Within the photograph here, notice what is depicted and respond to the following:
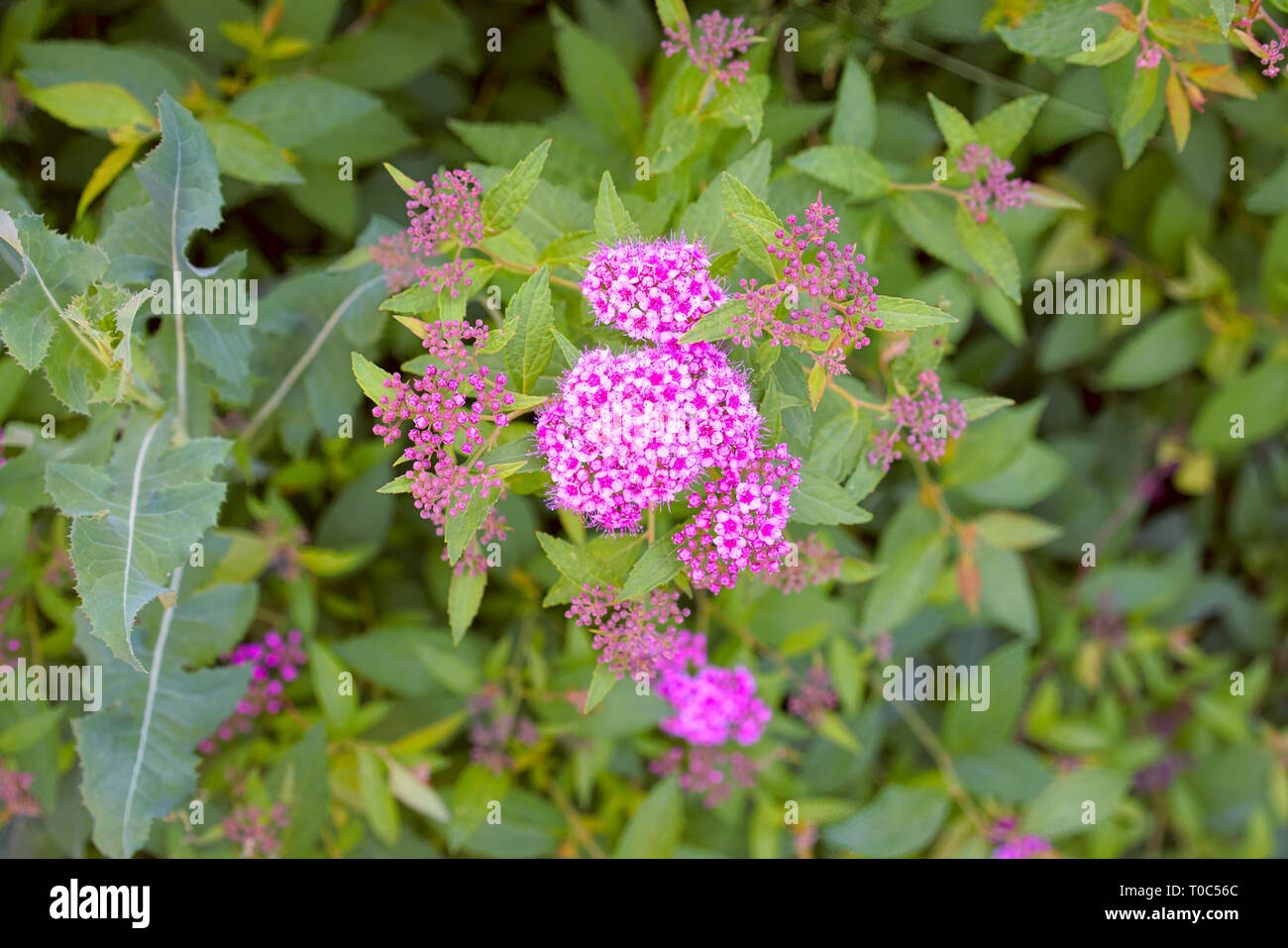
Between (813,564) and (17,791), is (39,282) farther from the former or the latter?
(813,564)

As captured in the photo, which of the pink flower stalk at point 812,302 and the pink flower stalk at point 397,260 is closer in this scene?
the pink flower stalk at point 812,302

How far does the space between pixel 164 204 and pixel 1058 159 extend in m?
2.97

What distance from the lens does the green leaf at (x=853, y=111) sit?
2.29m

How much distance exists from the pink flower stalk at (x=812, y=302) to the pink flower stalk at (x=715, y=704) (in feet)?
3.53

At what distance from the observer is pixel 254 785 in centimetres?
238

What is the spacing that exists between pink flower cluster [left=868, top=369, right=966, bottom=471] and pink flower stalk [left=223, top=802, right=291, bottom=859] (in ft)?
5.57

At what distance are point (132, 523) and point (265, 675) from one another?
0.95 metres
